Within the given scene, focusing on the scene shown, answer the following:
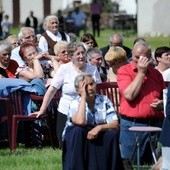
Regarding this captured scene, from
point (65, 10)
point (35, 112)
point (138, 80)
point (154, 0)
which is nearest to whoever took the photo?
point (138, 80)

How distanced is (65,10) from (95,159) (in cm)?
5348

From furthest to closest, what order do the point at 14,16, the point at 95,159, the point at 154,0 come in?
the point at 14,16, the point at 154,0, the point at 95,159

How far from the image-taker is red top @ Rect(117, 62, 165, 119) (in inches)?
481

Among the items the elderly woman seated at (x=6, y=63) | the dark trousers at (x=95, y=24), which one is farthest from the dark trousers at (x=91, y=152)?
the dark trousers at (x=95, y=24)

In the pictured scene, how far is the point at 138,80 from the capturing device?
39.7 feet

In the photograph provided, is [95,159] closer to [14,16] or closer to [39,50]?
[39,50]

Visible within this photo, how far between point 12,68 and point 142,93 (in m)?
3.16

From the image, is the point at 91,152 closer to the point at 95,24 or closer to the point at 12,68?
the point at 12,68

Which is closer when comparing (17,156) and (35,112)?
(17,156)

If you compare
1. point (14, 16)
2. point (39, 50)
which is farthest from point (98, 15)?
point (39, 50)

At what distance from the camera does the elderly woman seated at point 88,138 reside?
11078 millimetres

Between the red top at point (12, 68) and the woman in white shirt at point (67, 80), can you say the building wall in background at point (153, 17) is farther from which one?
the woman in white shirt at point (67, 80)

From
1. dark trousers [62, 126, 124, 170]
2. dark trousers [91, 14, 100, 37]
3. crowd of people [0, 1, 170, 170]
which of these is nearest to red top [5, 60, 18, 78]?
crowd of people [0, 1, 170, 170]

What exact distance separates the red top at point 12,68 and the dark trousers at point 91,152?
12.2 feet
